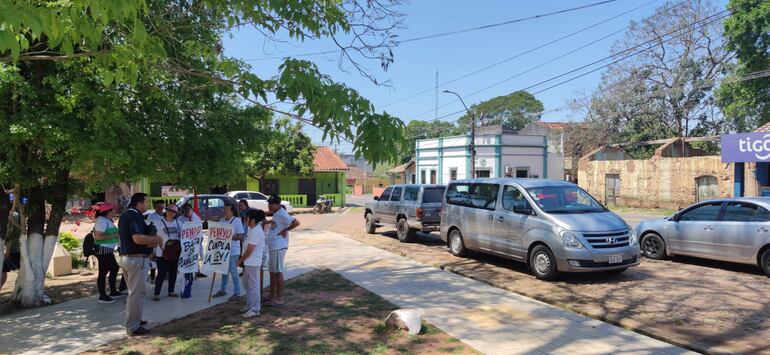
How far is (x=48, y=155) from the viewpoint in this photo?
656 cm

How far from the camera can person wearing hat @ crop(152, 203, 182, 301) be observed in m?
7.95

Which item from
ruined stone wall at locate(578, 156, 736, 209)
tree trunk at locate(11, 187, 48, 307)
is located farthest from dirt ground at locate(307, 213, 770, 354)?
ruined stone wall at locate(578, 156, 736, 209)

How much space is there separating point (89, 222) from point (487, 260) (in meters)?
21.5

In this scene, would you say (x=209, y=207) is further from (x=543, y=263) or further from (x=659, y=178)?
(x=659, y=178)

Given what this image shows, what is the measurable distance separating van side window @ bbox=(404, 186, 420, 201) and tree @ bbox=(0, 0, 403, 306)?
626 centimetres

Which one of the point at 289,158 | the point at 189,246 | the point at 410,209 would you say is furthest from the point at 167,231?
the point at 289,158

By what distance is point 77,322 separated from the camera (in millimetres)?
6758

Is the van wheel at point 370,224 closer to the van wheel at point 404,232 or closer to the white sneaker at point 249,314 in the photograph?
the van wheel at point 404,232

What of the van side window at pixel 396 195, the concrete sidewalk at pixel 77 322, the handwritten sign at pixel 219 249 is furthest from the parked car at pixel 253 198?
the handwritten sign at pixel 219 249

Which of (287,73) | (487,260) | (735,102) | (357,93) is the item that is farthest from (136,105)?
(735,102)

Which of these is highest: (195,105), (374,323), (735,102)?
(735,102)

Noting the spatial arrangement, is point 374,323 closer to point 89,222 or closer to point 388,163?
point 388,163

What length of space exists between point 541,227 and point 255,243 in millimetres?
5021

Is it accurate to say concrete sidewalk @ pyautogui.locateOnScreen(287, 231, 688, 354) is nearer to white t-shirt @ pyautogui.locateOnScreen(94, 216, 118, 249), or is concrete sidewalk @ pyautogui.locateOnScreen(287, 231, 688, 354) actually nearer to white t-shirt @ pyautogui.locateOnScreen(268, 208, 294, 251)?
white t-shirt @ pyautogui.locateOnScreen(268, 208, 294, 251)
